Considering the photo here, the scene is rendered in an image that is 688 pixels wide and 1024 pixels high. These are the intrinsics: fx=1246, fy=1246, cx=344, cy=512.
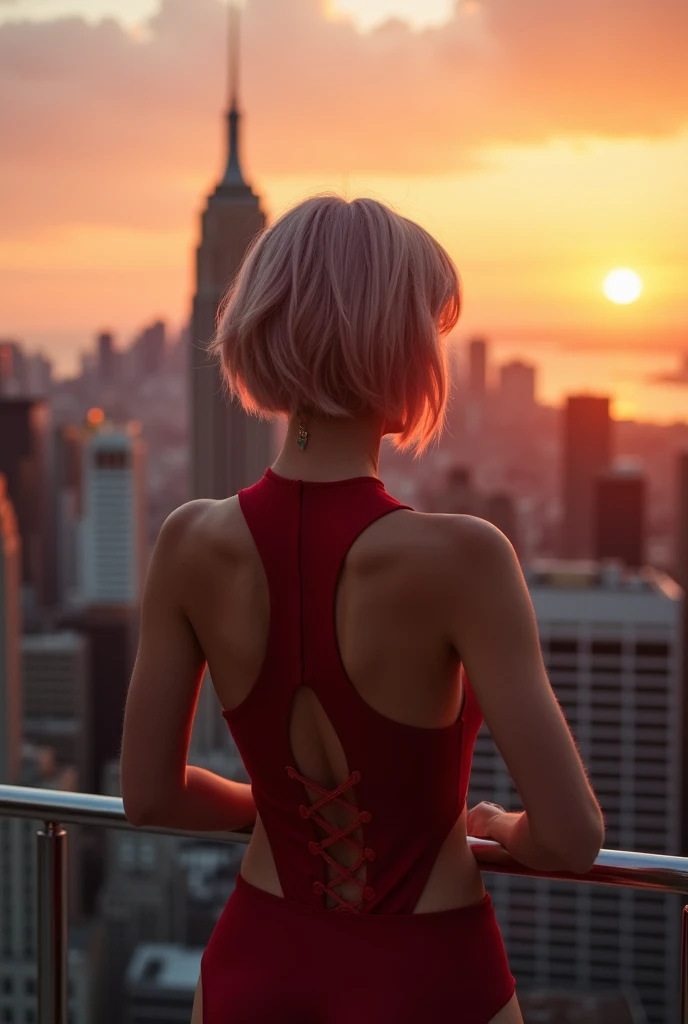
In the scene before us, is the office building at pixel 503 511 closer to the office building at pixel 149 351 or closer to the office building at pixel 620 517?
the office building at pixel 620 517

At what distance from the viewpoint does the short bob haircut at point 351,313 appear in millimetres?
1122

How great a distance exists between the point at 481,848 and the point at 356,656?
0.36m

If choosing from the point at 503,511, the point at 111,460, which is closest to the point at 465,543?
the point at 503,511

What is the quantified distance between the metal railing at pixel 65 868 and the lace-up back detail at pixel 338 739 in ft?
0.68

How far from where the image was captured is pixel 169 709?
4.24ft

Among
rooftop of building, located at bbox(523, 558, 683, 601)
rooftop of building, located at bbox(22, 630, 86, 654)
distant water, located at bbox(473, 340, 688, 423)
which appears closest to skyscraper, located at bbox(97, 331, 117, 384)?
rooftop of building, located at bbox(22, 630, 86, 654)

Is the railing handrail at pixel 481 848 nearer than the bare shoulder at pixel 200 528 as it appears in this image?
No

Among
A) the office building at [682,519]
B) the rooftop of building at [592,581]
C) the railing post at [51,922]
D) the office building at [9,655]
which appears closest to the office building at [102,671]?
the office building at [9,655]

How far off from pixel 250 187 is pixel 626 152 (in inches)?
1070

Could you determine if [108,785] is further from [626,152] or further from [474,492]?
[626,152]

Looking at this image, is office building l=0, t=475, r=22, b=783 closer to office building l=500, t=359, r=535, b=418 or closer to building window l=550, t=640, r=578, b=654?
building window l=550, t=640, r=578, b=654

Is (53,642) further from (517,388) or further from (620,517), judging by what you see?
(620,517)

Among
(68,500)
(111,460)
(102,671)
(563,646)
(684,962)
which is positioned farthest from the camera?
(68,500)

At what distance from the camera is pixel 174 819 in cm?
138
